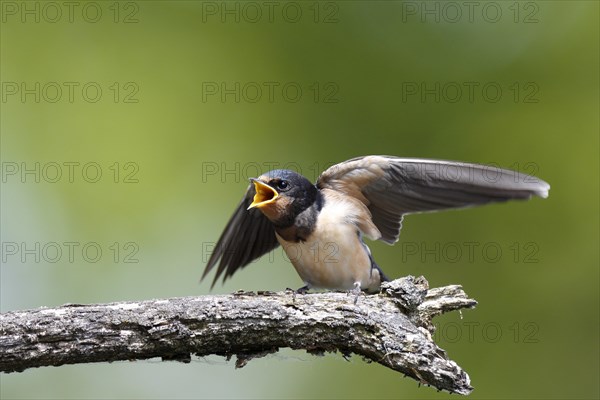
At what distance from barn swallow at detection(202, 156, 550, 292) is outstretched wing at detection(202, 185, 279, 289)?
18.2 inches

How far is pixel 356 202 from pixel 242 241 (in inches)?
36.5

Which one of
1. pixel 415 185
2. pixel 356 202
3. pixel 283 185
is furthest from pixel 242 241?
pixel 415 185

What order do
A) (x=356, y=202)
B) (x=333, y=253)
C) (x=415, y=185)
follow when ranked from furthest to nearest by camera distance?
1. (x=356, y=202)
2. (x=415, y=185)
3. (x=333, y=253)

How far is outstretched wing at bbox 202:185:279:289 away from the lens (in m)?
5.23

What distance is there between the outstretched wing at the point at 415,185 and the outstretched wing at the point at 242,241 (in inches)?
24.1

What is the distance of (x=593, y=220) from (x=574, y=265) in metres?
0.33

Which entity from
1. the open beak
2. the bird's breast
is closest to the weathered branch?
the bird's breast

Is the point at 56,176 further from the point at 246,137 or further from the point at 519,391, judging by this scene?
the point at 519,391

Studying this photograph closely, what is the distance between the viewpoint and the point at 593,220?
5.17m

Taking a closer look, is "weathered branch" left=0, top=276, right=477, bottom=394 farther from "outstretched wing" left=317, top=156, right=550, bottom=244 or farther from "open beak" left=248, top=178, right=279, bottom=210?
"open beak" left=248, top=178, right=279, bottom=210

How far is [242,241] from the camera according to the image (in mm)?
5297

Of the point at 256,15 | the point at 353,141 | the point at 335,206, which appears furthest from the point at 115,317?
the point at 256,15

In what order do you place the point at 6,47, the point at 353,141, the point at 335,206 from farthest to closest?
the point at 6,47 < the point at 353,141 < the point at 335,206

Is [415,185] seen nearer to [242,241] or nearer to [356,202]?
[356,202]
